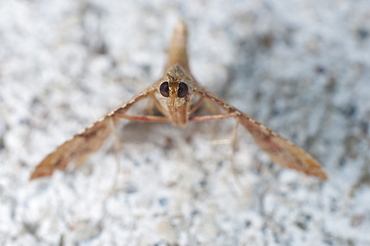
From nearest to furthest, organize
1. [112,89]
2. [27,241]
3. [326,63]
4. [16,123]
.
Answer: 1. [27,241]
2. [16,123]
3. [112,89]
4. [326,63]

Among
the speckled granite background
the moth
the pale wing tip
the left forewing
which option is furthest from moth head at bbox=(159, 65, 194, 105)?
the pale wing tip

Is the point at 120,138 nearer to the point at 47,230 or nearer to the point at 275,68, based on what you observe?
the point at 47,230

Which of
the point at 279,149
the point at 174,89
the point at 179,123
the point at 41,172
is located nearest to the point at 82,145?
the point at 41,172

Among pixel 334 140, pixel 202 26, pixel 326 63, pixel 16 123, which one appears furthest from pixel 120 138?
pixel 326 63

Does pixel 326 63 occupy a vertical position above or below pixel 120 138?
above

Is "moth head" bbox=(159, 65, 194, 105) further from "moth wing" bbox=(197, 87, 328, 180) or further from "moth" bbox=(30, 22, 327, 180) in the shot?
"moth wing" bbox=(197, 87, 328, 180)

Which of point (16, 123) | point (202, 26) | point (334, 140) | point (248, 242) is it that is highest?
point (202, 26)
